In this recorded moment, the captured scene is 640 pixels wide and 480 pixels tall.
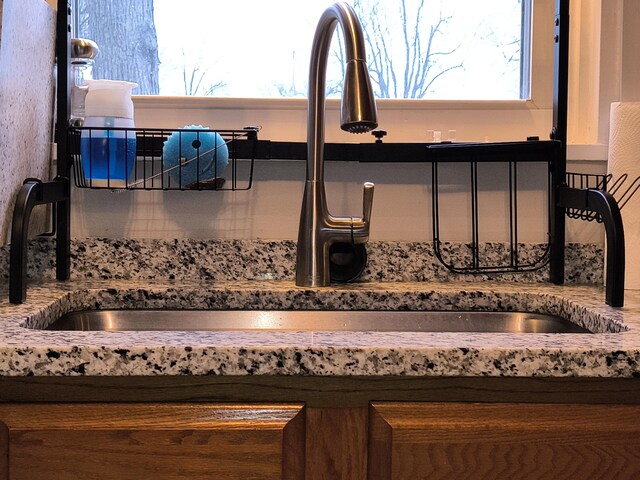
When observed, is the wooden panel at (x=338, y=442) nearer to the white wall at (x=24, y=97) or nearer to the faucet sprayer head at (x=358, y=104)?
the faucet sprayer head at (x=358, y=104)

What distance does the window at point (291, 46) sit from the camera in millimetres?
1549

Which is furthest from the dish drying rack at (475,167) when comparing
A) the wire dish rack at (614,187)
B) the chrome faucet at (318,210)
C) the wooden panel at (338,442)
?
the wooden panel at (338,442)

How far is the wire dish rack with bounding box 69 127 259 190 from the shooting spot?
1312 mm

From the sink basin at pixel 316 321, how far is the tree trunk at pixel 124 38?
50 cm

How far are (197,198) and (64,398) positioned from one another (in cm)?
64

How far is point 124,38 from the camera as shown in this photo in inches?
61.1

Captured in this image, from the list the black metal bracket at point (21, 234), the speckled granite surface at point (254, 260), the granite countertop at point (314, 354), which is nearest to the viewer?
the granite countertop at point (314, 354)

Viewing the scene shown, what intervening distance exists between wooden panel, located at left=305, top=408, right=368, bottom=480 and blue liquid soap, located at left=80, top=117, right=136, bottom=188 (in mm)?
652

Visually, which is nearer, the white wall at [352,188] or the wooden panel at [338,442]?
the wooden panel at [338,442]

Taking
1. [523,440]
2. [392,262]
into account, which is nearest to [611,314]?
[523,440]

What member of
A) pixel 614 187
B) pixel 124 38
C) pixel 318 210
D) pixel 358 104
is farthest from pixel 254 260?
pixel 614 187

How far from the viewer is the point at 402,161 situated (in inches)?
55.1

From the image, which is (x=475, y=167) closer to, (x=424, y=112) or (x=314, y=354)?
(x=424, y=112)

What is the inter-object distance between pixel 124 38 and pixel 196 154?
0.39 metres
